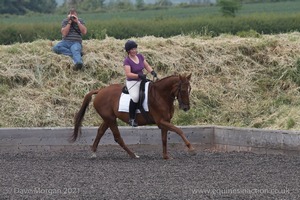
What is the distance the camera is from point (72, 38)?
18031mm

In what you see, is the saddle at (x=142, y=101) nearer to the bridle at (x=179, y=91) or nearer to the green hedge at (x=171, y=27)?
the bridle at (x=179, y=91)

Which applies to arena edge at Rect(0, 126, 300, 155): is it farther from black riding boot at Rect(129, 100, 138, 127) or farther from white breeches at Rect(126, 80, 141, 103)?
white breeches at Rect(126, 80, 141, 103)

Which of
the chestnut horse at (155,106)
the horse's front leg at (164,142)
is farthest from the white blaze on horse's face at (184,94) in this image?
the horse's front leg at (164,142)

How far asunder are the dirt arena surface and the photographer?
323 cm

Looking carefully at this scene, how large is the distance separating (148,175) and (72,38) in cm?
→ 679

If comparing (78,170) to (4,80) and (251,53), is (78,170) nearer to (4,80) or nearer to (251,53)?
(4,80)

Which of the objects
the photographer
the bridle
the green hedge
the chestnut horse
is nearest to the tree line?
the green hedge

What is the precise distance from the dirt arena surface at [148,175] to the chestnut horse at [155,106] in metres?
0.42

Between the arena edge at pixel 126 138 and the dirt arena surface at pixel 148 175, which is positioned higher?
the dirt arena surface at pixel 148 175

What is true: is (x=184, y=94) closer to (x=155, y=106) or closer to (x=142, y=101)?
(x=155, y=106)

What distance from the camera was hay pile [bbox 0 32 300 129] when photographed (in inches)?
647

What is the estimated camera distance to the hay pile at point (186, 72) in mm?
16422

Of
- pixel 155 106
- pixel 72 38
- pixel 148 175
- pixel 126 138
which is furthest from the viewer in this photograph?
pixel 72 38

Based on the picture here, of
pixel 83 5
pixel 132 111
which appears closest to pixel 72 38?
pixel 132 111
